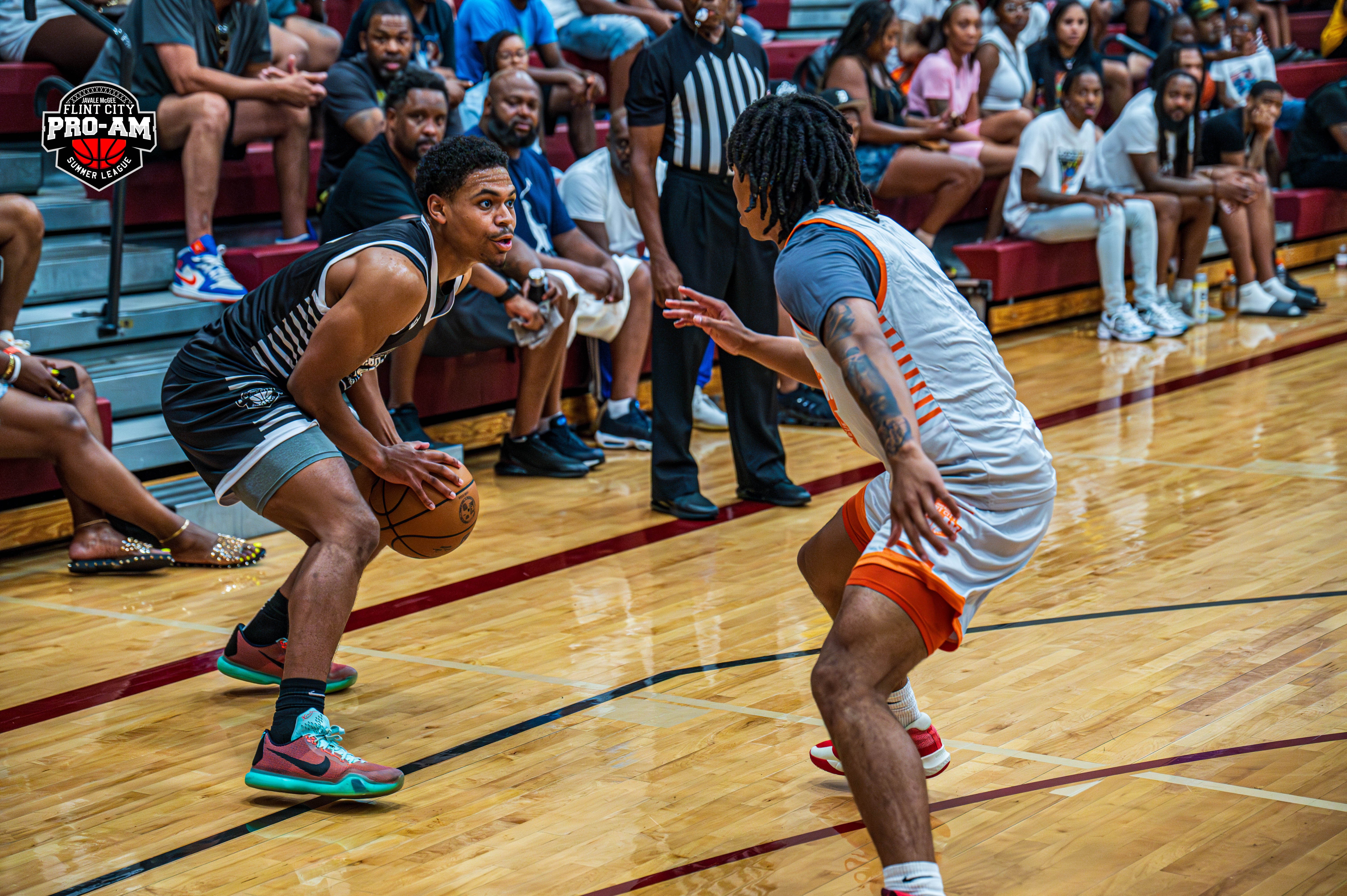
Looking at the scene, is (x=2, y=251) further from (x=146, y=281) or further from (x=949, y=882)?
(x=949, y=882)

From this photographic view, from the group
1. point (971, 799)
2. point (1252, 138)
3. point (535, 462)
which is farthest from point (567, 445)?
point (1252, 138)

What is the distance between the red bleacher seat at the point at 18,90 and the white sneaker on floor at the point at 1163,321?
6121 millimetres

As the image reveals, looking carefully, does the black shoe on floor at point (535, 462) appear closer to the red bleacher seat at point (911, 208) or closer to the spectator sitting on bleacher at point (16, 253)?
the spectator sitting on bleacher at point (16, 253)

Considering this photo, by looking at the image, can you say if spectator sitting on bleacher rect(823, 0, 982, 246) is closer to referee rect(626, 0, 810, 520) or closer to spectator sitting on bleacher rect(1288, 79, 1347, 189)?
referee rect(626, 0, 810, 520)

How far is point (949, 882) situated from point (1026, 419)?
850 mm

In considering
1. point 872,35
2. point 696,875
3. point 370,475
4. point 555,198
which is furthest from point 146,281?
point 696,875

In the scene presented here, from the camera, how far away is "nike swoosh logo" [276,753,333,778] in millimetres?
2982

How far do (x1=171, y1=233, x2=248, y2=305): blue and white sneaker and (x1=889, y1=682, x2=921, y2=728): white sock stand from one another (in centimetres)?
391

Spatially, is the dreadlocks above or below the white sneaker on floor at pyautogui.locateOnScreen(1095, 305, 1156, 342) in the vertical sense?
above

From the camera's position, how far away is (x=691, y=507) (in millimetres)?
5301

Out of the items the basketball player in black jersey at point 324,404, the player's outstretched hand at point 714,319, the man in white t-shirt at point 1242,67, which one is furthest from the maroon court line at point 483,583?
the man in white t-shirt at point 1242,67

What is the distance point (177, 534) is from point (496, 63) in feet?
10.5

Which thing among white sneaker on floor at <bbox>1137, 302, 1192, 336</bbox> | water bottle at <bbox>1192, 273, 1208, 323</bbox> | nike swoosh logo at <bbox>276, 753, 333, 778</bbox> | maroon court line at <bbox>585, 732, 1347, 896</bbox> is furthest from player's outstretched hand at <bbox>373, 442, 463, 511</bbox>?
water bottle at <bbox>1192, 273, 1208, 323</bbox>

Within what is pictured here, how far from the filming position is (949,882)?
259cm
